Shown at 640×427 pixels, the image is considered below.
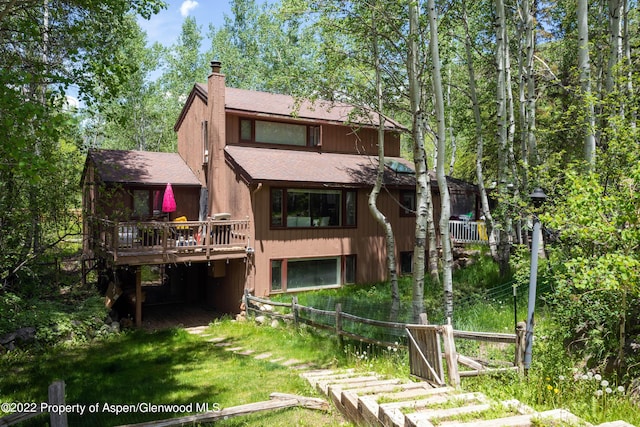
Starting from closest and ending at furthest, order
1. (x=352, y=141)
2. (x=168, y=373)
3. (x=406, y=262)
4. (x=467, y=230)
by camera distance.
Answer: (x=168, y=373) < (x=406, y=262) < (x=352, y=141) < (x=467, y=230)


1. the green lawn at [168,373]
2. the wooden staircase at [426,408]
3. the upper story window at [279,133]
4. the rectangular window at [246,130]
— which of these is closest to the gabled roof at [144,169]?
the rectangular window at [246,130]

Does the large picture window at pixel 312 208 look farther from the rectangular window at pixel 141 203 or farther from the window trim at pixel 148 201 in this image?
the rectangular window at pixel 141 203

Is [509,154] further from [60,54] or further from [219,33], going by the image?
[219,33]

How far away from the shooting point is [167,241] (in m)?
13.7

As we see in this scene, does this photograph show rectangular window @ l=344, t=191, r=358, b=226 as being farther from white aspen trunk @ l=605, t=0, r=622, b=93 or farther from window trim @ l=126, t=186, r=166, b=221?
white aspen trunk @ l=605, t=0, r=622, b=93

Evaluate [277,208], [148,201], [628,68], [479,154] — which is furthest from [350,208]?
[628,68]

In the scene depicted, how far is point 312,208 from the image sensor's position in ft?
53.2

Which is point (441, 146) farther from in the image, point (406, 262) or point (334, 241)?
point (406, 262)

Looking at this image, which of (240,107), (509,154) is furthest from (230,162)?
(509,154)

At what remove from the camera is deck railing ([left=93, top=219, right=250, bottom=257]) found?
12805mm

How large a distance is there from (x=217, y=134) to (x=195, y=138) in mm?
2796

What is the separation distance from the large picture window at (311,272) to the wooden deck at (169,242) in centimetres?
154

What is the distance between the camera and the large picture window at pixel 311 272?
613 inches

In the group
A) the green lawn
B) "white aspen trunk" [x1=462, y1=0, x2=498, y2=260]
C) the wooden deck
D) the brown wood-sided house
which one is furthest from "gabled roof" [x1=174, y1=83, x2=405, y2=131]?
the green lawn
